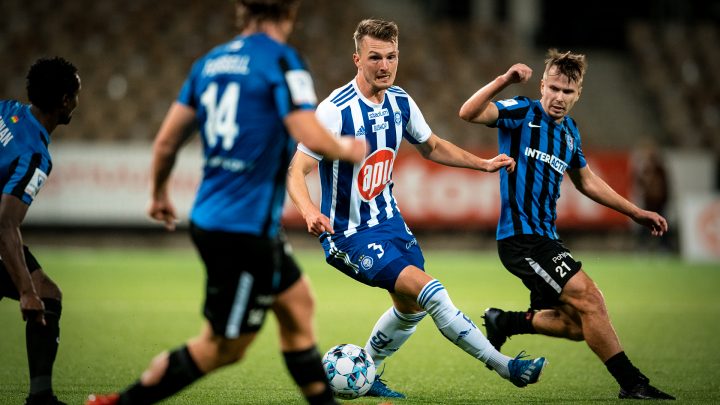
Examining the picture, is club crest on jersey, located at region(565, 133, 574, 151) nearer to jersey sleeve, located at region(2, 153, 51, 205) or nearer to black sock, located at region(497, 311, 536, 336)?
black sock, located at region(497, 311, 536, 336)

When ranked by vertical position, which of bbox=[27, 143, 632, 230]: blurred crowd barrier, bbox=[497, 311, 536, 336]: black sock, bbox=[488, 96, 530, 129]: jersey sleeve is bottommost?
bbox=[27, 143, 632, 230]: blurred crowd barrier

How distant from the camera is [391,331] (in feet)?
20.8

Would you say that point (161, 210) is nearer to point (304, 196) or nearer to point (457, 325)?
point (304, 196)

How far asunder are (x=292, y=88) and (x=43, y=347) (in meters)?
2.44

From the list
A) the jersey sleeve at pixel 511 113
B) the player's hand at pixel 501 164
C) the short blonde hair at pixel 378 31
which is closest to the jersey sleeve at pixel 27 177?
the short blonde hair at pixel 378 31

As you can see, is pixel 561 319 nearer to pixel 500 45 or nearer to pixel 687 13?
pixel 500 45

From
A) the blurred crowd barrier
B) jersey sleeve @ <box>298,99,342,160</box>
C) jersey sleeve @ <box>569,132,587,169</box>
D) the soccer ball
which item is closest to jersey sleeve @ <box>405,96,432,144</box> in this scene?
jersey sleeve @ <box>298,99,342,160</box>

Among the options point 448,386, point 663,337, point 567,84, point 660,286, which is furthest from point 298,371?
point 660,286

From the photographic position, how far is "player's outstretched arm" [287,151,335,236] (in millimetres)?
5227

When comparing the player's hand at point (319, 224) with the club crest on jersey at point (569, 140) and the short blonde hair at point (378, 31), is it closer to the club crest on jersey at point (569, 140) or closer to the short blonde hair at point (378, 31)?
the short blonde hair at point (378, 31)

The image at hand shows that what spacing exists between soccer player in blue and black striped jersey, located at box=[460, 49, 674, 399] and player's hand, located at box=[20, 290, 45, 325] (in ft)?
9.29

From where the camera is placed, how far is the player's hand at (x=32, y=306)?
4988mm

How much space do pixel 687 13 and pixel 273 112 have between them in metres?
25.6

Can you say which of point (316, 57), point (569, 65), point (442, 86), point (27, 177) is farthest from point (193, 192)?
point (27, 177)
